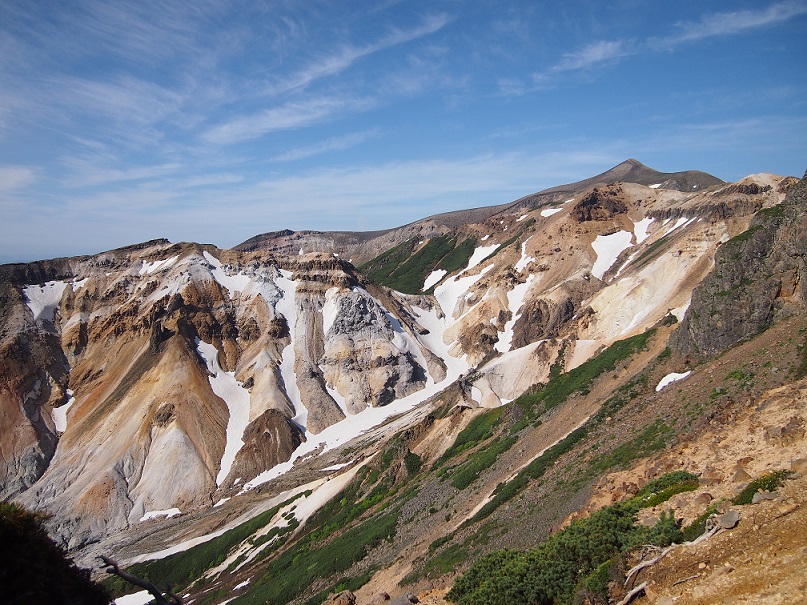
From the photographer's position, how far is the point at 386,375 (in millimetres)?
91750

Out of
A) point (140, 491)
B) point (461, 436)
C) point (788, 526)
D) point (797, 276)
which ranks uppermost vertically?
point (797, 276)

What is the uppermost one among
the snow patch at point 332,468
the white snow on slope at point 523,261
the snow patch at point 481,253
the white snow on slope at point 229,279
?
the white snow on slope at point 229,279

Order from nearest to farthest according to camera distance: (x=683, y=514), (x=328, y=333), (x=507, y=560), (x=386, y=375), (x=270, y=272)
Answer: (x=683, y=514) < (x=507, y=560) < (x=386, y=375) < (x=328, y=333) < (x=270, y=272)

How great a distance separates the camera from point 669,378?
102ft

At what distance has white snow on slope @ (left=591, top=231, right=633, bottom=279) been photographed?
347 feet

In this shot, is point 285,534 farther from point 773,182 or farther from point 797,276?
point 773,182

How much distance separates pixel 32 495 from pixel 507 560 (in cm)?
7507

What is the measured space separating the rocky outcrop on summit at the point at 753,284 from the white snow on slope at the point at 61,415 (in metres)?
82.8

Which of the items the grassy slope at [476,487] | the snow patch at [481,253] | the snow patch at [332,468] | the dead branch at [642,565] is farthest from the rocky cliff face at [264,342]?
the dead branch at [642,565]

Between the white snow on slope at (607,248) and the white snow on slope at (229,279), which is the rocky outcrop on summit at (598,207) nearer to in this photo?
the white snow on slope at (607,248)

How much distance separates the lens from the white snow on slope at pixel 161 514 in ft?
222

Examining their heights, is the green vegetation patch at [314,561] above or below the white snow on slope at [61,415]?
below

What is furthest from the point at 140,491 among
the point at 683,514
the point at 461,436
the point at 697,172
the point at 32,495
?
the point at 697,172

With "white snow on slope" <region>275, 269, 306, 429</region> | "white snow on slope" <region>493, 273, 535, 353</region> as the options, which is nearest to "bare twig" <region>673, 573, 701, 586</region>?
"white snow on slope" <region>275, 269, 306, 429</region>
